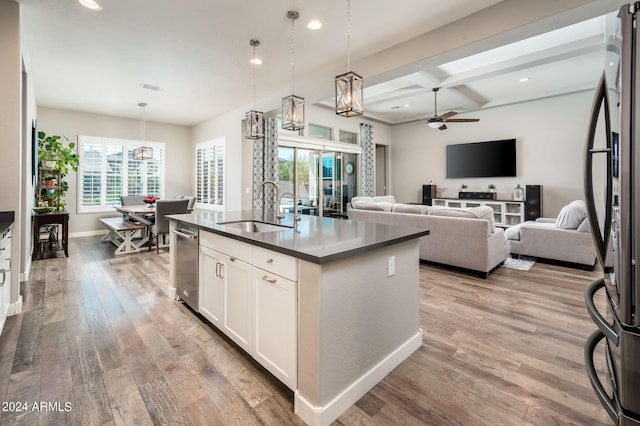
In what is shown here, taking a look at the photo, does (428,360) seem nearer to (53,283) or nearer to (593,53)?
(53,283)

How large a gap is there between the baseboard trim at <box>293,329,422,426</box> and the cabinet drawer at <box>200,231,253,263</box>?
0.89m

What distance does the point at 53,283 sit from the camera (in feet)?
12.4

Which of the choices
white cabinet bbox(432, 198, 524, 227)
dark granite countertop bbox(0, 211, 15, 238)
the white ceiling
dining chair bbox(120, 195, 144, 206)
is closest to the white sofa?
the white ceiling

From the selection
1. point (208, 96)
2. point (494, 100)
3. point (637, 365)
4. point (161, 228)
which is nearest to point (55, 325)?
point (161, 228)

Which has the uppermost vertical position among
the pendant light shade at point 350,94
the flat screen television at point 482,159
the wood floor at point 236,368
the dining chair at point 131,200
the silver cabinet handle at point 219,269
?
the flat screen television at point 482,159

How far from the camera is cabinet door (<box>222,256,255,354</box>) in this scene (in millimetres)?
2049

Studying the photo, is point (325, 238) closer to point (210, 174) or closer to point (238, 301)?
point (238, 301)

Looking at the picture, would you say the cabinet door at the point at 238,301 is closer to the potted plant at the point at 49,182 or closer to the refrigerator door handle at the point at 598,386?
the refrigerator door handle at the point at 598,386

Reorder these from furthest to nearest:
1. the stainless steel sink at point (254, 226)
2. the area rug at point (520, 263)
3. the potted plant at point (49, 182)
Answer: the potted plant at point (49, 182), the area rug at point (520, 263), the stainless steel sink at point (254, 226)

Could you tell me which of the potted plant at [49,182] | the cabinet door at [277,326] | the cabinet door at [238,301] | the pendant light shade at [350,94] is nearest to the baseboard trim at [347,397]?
the cabinet door at [277,326]

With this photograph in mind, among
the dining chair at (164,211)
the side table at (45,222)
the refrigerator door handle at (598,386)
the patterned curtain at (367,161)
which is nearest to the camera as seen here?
the refrigerator door handle at (598,386)

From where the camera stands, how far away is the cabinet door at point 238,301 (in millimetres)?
2049

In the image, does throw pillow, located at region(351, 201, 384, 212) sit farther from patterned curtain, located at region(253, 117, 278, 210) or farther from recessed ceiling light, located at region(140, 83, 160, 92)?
recessed ceiling light, located at region(140, 83, 160, 92)

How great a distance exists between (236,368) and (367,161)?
7.23m
